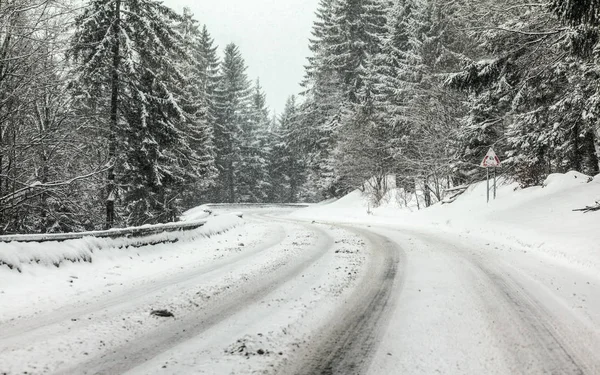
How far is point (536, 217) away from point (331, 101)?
2911cm

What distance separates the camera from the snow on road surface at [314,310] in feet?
11.8

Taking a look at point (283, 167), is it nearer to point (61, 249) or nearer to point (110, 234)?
point (110, 234)

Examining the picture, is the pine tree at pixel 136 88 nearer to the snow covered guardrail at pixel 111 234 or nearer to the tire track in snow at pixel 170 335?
the snow covered guardrail at pixel 111 234

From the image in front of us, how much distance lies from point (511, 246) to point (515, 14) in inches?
276

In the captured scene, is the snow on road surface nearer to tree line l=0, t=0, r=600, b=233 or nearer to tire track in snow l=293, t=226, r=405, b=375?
tire track in snow l=293, t=226, r=405, b=375

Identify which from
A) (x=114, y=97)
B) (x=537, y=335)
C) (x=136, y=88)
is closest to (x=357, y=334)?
(x=537, y=335)

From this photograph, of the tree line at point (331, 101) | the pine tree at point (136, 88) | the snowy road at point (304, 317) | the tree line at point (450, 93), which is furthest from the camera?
the pine tree at point (136, 88)

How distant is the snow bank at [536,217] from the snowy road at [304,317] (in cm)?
109

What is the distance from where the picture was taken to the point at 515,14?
1271 centimetres

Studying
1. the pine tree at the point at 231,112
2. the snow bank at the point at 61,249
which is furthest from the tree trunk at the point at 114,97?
the pine tree at the point at 231,112

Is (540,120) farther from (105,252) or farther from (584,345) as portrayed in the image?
(105,252)

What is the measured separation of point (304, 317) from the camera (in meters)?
4.84

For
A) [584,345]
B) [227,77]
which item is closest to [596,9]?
[584,345]

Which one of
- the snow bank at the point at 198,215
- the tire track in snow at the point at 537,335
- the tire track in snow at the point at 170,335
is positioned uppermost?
the snow bank at the point at 198,215
